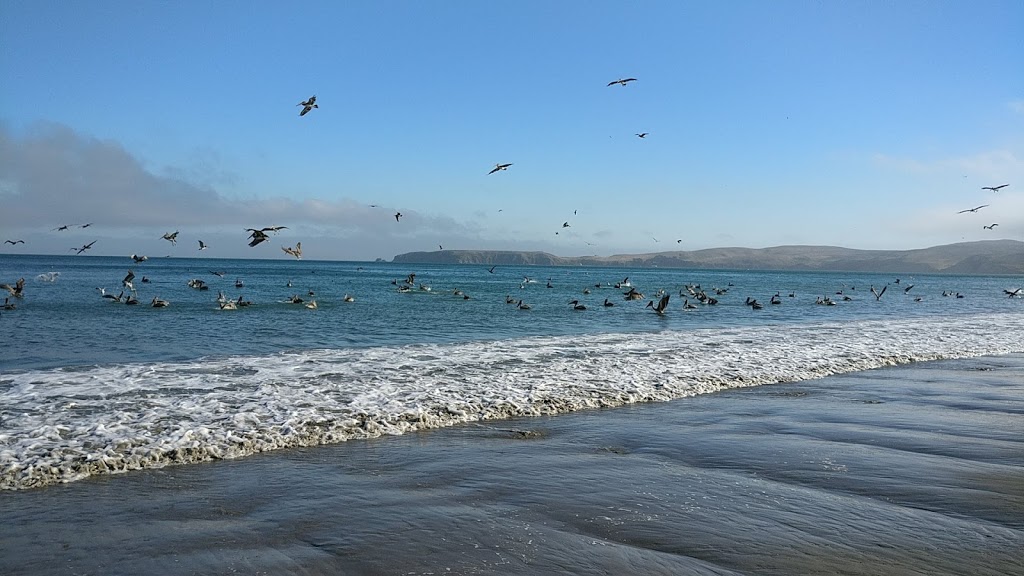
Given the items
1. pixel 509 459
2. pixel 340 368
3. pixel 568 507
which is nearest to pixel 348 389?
pixel 340 368

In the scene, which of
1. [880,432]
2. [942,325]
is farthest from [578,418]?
[942,325]

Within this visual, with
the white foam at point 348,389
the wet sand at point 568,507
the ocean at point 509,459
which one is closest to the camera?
the wet sand at point 568,507

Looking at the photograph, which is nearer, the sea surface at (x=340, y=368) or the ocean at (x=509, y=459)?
the ocean at (x=509, y=459)

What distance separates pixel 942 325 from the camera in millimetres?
29312

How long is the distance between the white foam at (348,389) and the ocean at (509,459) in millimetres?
66

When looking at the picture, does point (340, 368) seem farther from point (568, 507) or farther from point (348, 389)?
point (568, 507)

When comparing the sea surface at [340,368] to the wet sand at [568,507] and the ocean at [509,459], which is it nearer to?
the ocean at [509,459]

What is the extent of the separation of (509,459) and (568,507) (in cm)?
187

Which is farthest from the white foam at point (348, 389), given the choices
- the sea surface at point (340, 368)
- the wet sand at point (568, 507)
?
the wet sand at point (568, 507)

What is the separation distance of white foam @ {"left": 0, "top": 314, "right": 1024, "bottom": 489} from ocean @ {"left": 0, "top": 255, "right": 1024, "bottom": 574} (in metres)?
0.07

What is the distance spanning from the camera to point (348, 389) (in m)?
12.3

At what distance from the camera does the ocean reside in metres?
5.29

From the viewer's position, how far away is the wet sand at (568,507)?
5086mm

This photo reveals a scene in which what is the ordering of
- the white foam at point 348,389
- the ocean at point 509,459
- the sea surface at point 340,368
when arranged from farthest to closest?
1. the sea surface at point 340,368
2. the white foam at point 348,389
3. the ocean at point 509,459
